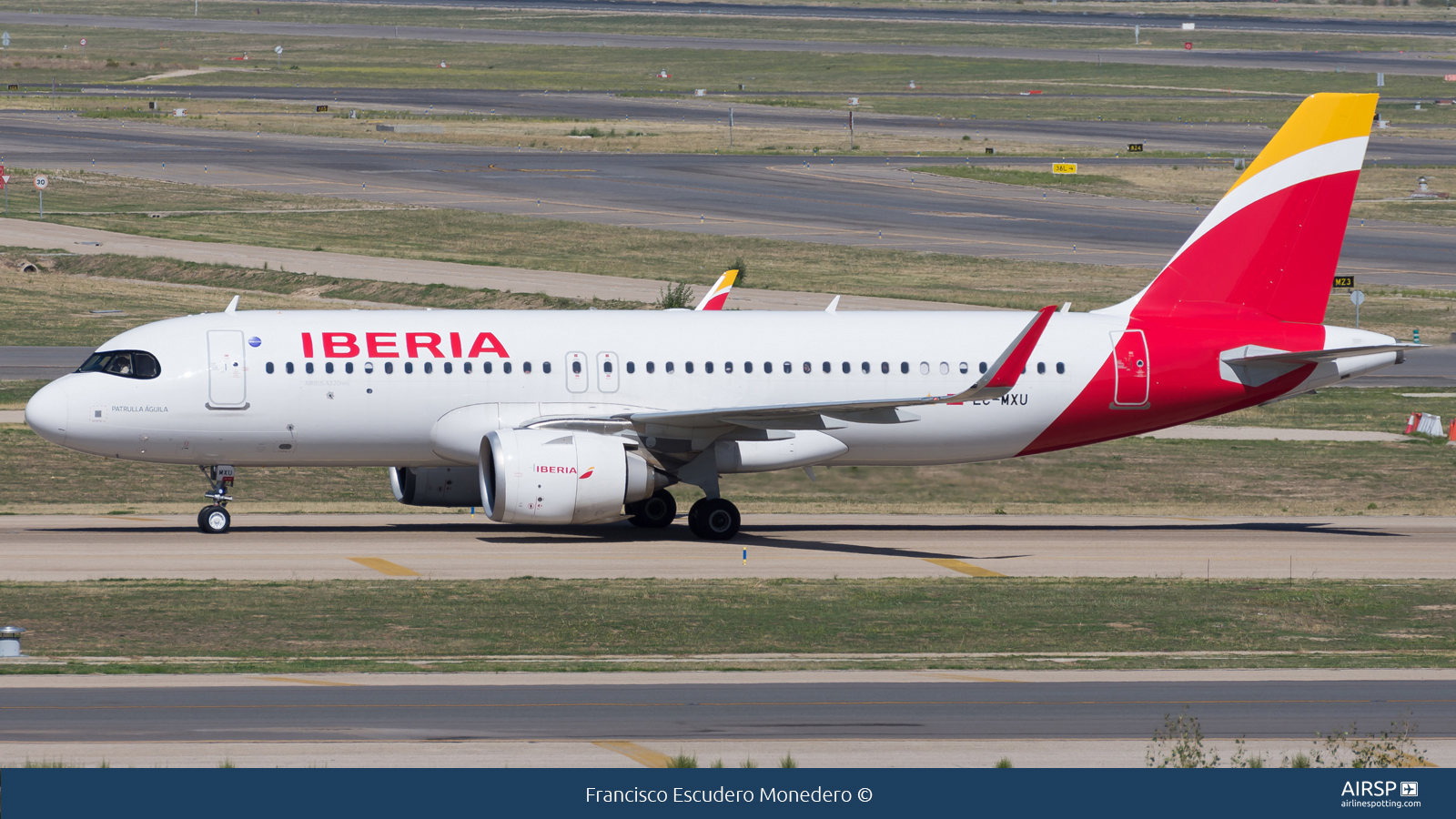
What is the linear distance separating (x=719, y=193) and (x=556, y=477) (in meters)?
67.0

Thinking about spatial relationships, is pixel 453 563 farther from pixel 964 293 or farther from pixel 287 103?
pixel 287 103

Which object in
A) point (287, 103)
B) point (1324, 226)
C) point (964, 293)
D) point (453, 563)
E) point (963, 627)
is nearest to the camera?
point (963, 627)

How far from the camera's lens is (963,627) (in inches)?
1132

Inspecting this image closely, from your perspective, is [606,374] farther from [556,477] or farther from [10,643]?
[10,643]

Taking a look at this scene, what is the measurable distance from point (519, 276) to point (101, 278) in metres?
17.9

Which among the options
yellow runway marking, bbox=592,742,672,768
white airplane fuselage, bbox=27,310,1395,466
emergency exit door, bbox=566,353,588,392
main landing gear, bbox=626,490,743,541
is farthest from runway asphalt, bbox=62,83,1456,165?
yellow runway marking, bbox=592,742,672,768

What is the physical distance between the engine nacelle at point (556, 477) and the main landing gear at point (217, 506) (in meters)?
5.61

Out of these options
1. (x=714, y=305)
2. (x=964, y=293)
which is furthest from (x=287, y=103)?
(x=714, y=305)

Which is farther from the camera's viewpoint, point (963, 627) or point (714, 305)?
point (714, 305)

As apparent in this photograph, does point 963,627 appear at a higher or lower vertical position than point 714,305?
lower

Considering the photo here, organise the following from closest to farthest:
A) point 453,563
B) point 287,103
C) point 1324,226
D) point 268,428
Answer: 1. point 453,563
2. point 268,428
3. point 1324,226
4. point 287,103

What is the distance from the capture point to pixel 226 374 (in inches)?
1431

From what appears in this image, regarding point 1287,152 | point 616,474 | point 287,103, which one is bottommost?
point 616,474

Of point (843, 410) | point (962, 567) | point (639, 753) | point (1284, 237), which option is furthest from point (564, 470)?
point (1284, 237)
